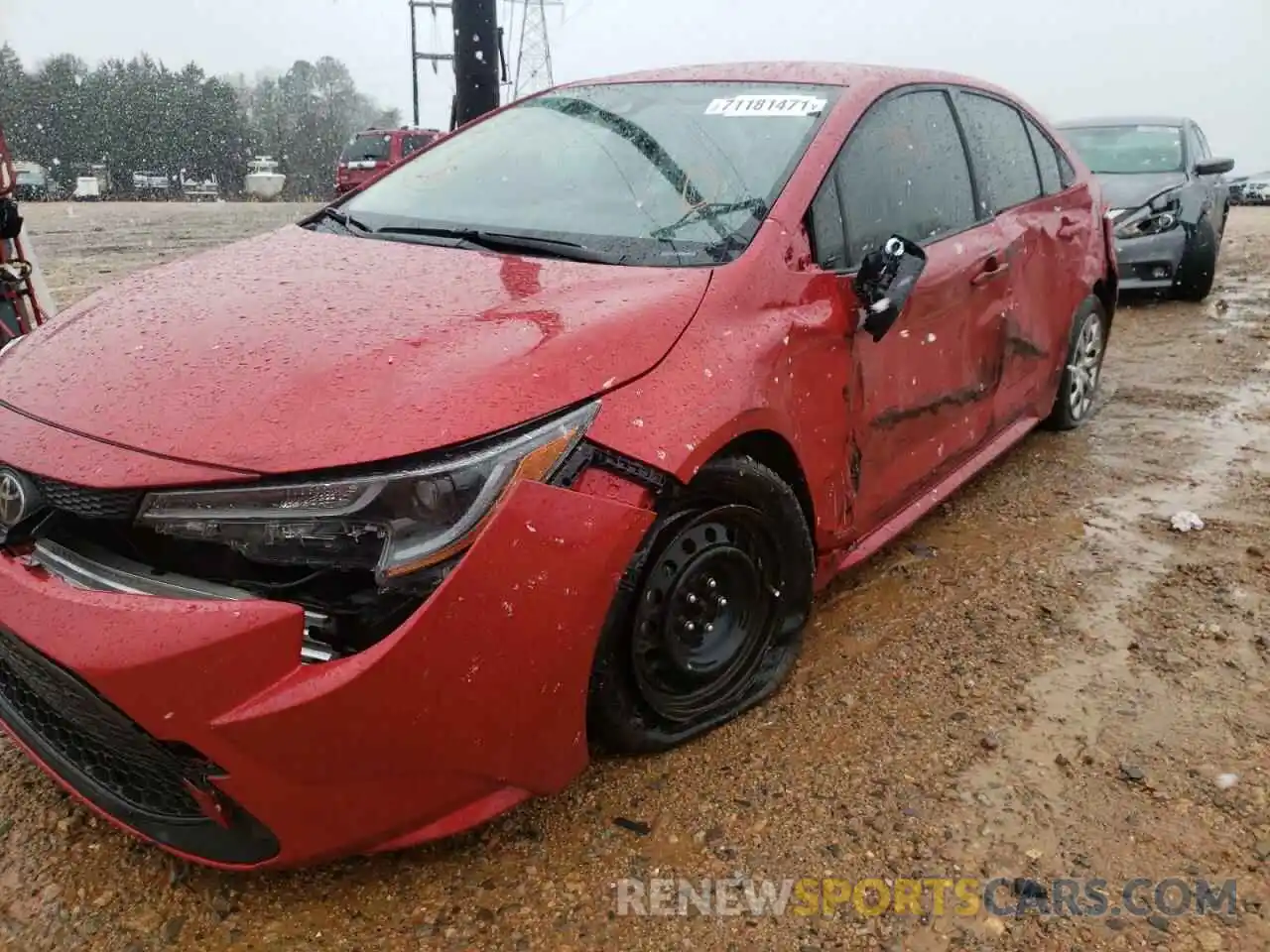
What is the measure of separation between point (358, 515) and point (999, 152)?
2836mm

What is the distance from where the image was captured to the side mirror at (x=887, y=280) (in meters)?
2.41

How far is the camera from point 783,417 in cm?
223

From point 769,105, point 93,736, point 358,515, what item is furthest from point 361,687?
point 769,105

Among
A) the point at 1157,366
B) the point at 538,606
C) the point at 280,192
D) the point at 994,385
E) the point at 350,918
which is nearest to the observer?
the point at 538,606

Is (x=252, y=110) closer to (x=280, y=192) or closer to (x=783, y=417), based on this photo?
(x=280, y=192)

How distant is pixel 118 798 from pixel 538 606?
88cm

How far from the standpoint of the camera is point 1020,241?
3.46 m

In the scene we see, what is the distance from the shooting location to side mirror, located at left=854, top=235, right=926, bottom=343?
7.91ft

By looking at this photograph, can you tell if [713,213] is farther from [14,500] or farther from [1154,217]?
[1154,217]

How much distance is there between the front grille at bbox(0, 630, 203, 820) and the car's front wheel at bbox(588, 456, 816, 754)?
0.77 metres

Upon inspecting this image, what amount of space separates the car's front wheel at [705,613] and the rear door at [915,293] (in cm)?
35

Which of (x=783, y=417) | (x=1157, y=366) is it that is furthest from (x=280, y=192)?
(x=783, y=417)

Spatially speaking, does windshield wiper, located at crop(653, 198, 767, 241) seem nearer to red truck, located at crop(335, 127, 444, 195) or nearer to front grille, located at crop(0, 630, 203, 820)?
front grille, located at crop(0, 630, 203, 820)

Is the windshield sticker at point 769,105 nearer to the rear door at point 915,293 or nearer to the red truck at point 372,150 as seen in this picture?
the rear door at point 915,293
